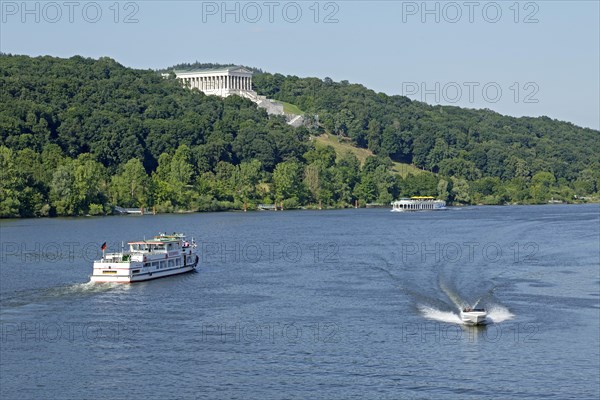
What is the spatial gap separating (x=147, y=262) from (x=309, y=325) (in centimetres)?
2313

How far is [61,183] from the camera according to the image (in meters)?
147

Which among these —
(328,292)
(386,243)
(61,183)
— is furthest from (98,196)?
(328,292)

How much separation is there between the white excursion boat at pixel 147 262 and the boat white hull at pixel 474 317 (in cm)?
2778

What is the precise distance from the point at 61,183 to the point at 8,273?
75127 mm

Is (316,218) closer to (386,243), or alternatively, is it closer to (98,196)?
(98,196)

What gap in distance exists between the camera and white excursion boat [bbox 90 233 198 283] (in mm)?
71250

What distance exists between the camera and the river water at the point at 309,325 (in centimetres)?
4381

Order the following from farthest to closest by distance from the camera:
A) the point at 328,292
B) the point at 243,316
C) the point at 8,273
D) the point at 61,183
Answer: the point at 61,183
the point at 8,273
the point at 328,292
the point at 243,316

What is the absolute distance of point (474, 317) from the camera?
5491cm
